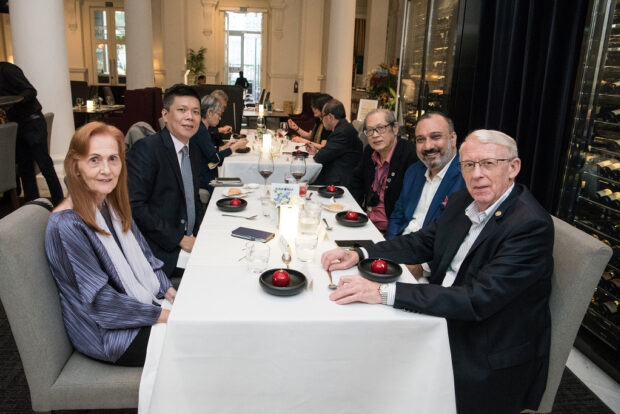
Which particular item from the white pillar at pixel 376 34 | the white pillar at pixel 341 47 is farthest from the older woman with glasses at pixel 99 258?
the white pillar at pixel 376 34

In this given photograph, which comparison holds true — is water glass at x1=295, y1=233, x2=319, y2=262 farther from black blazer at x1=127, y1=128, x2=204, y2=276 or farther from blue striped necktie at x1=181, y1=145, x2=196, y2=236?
blue striped necktie at x1=181, y1=145, x2=196, y2=236

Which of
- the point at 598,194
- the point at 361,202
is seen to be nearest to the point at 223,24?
the point at 361,202

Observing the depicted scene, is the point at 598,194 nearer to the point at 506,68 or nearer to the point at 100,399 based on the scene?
the point at 506,68

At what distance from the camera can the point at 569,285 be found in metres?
1.66

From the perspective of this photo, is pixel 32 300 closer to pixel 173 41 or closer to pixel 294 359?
pixel 294 359

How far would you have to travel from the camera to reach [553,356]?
68.0 inches

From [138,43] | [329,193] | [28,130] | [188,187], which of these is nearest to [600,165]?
[329,193]

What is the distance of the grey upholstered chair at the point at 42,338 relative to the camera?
146cm

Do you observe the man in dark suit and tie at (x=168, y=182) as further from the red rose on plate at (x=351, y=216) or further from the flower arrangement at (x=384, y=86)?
the flower arrangement at (x=384, y=86)

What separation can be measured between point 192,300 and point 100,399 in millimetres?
451

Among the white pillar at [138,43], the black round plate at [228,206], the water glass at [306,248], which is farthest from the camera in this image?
the white pillar at [138,43]

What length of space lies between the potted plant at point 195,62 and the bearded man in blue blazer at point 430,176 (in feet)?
37.2

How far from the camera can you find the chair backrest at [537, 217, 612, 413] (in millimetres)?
1615

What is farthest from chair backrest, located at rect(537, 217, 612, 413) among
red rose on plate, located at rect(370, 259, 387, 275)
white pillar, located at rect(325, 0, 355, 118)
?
white pillar, located at rect(325, 0, 355, 118)
